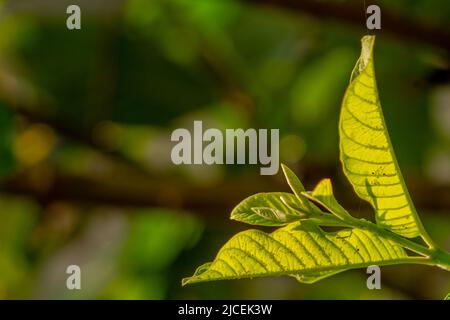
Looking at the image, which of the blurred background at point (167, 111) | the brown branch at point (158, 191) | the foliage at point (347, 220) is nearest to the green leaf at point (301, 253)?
the foliage at point (347, 220)

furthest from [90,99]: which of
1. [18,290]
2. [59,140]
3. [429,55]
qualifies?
[429,55]

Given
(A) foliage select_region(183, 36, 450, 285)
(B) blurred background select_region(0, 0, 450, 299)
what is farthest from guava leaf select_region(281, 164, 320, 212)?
(B) blurred background select_region(0, 0, 450, 299)

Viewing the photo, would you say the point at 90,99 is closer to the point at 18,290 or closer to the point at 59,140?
the point at 59,140

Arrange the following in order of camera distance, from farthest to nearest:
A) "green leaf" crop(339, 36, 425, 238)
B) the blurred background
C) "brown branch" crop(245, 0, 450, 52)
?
the blurred background
"brown branch" crop(245, 0, 450, 52)
"green leaf" crop(339, 36, 425, 238)

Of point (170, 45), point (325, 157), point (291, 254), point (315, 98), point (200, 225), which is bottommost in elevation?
point (291, 254)

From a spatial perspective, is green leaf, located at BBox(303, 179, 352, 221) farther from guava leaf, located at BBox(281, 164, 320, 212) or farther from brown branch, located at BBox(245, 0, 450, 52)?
brown branch, located at BBox(245, 0, 450, 52)

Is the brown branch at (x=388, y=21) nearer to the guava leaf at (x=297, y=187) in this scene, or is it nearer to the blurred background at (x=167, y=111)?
the blurred background at (x=167, y=111)

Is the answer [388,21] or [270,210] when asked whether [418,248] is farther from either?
[388,21]
